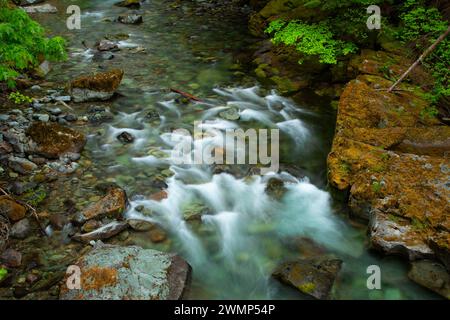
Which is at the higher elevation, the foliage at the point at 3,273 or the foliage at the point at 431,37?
the foliage at the point at 431,37

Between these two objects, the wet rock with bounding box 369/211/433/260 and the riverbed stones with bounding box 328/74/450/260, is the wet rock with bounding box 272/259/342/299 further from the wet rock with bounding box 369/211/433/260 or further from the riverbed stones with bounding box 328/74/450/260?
the riverbed stones with bounding box 328/74/450/260

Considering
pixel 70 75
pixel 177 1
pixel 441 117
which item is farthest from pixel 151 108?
pixel 177 1

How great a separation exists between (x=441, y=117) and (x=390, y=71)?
1.76 metres

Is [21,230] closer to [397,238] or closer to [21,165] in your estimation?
[21,165]

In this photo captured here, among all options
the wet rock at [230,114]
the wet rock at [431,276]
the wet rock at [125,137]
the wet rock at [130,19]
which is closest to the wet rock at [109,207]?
the wet rock at [125,137]

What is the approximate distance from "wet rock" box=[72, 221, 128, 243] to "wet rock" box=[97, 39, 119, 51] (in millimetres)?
8396

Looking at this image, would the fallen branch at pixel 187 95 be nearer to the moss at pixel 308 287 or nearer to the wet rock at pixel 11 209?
the wet rock at pixel 11 209

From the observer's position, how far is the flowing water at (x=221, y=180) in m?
5.04

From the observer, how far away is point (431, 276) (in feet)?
14.9

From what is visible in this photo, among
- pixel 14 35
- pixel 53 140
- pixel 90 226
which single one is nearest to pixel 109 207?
pixel 90 226

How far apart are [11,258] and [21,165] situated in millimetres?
2039

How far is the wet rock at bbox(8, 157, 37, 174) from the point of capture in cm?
606

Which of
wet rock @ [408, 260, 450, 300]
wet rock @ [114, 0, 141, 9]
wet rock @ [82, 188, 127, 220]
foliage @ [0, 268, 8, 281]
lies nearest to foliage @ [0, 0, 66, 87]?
wet rock @ [82, 188, 127, 220]

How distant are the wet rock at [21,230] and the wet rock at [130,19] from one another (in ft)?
38.9
